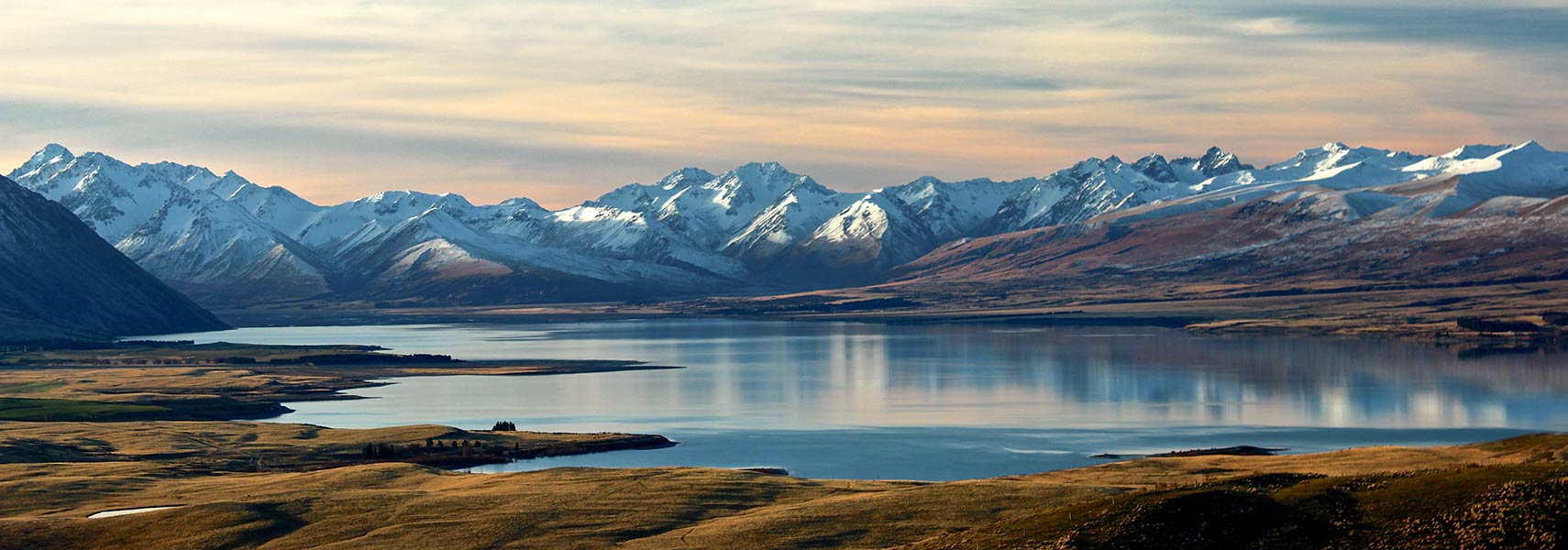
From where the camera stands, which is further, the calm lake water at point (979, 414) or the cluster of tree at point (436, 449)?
the calm lake water at point (979, 414)

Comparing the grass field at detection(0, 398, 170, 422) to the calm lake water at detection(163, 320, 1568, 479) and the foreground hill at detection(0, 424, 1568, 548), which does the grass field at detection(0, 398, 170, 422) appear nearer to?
the calm lake water at detection(163, 320, 1568, 479)

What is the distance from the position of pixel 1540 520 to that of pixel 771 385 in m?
144

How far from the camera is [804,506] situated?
2766 inches

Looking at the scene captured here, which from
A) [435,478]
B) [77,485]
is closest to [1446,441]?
[435,478]

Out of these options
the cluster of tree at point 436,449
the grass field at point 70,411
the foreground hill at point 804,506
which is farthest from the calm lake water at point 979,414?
the foreground hill at point 804,506

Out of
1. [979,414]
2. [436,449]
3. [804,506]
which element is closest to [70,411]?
[436,449]

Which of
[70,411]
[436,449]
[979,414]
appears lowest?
[436,449]

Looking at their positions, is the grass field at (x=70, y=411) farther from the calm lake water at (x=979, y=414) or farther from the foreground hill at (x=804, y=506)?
the foreground hill at (x=804, y=506)

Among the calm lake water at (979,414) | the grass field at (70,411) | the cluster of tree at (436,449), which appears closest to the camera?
the cluster of tree at (436,449)

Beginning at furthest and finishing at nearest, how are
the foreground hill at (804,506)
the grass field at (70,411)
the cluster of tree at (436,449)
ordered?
the grass field at (70,411), the cluster of tree at (436,449), the foreground hill at (804,506)

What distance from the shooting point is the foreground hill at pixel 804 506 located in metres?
50.5

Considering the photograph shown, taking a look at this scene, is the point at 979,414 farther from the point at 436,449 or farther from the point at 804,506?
the point at 804,506

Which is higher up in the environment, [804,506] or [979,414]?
[979,414]

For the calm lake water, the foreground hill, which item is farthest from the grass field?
the foreground hill
